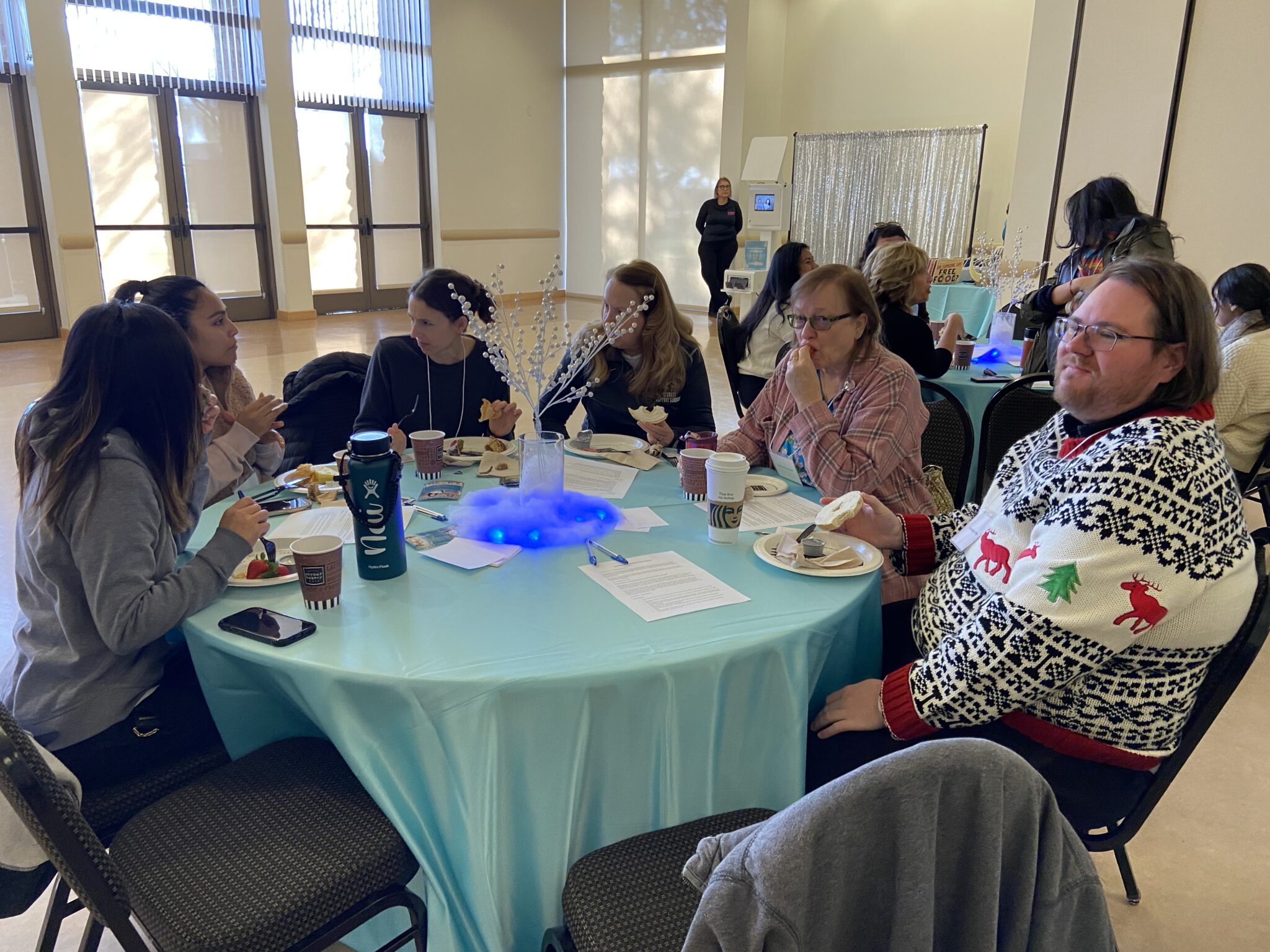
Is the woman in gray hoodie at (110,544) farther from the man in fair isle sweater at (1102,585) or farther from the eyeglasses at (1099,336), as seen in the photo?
the eyeglasses at (1099,336)

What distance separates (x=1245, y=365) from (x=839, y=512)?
259 centimetres

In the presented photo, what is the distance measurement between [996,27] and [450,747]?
10.5m

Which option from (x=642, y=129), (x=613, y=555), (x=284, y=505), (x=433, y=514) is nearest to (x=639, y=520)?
(x=613, y=555)

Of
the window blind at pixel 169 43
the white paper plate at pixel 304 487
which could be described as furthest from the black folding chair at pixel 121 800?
the window blind at pixel 169 43

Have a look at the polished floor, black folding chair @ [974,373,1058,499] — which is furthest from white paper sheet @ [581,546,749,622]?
black folding chair @ [974,373,1058,499]

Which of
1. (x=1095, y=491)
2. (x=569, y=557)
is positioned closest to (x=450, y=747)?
(x=569, y=557)

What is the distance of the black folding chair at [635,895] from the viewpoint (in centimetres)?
116

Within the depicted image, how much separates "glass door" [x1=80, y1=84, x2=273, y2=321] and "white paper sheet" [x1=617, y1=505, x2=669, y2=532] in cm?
904

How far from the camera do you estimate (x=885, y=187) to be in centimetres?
1017

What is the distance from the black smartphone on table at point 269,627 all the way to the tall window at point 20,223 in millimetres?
9314

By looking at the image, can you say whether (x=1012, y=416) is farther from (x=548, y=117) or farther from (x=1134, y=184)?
(x=548, y=117)

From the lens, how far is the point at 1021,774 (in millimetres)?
799

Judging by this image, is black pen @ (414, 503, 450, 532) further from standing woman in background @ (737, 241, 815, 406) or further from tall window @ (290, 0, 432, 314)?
tall window @ (290, 0, 432, 314)

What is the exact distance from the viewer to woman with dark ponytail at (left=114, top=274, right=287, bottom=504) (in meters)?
2.22
